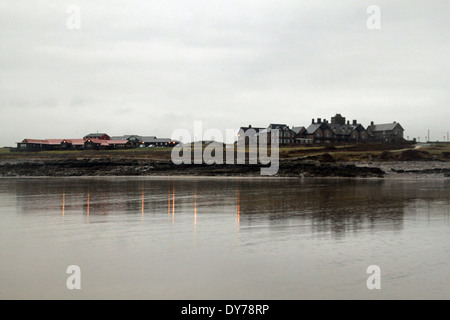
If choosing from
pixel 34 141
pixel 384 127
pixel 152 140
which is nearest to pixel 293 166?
pixel 152 140

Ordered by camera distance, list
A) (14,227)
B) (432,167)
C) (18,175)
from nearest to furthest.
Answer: (14,227) < (432,167) < (18,175)

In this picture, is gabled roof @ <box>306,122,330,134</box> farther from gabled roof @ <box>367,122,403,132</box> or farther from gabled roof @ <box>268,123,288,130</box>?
gabled roof @ <box>367,122,403,132</box>

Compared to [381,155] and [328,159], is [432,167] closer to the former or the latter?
[381,155]

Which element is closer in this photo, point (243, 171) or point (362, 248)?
point (362, 248)

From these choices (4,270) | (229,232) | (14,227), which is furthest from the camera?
(14,227)

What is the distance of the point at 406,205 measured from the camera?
25578 millimetres

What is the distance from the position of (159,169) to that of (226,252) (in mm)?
60402

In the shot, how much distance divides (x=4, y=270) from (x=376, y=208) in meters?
19.1

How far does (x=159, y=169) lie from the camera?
72812 mm

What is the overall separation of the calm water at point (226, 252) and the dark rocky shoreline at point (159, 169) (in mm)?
40499

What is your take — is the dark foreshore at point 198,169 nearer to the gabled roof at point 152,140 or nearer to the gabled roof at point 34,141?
the gabled roof at point 34,141

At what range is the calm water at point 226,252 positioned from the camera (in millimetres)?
9914

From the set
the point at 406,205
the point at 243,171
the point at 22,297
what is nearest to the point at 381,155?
the point at 243,171

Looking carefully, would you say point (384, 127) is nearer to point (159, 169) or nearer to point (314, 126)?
point (314, 126)
